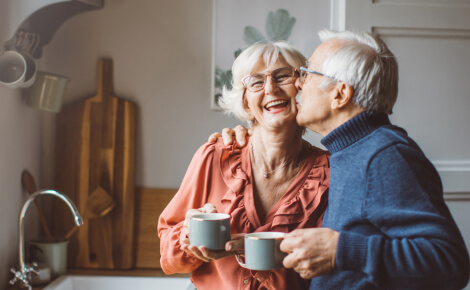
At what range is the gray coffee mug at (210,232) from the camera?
0.94m

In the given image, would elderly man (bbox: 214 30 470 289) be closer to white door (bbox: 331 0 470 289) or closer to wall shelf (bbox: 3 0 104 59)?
white door (bbox: 331 0 470 289)

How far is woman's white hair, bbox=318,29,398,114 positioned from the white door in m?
0.99

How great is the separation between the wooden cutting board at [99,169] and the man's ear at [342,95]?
4.26 feet

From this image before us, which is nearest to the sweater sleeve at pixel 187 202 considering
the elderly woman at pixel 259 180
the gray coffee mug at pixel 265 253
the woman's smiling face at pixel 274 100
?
the elderly woman at pixel 259 180

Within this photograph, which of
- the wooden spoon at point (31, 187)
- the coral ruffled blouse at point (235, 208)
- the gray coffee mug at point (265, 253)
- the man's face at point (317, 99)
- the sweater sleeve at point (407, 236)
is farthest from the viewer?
the wooden spoon at point (31, 187)

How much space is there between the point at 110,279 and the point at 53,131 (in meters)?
0.73

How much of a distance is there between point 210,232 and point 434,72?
1.43 meters

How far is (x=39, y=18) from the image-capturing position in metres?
1.91

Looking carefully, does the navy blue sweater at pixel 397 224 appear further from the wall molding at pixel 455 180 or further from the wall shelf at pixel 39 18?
the wall shelf at pixel 39 18

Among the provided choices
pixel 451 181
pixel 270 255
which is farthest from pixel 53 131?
pixel 451 181

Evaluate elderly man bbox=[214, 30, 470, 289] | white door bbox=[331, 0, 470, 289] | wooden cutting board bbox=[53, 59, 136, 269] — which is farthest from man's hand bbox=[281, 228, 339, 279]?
wooden cutting board bbox=[53, 59, 136, 269]

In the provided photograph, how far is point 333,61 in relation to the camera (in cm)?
97

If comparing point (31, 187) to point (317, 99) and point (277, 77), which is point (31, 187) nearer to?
point (277, 77)

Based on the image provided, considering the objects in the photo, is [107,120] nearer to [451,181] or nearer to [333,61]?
[333,61]
